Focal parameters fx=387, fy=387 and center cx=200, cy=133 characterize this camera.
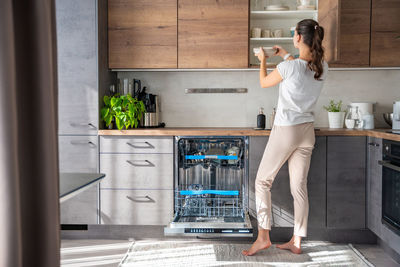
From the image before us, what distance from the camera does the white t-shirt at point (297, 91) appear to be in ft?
8.32

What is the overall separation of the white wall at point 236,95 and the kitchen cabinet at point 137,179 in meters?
0.67

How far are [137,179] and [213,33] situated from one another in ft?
4.42

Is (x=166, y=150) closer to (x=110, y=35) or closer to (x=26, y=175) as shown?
(x=110, y=35)

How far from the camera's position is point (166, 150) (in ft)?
9.77

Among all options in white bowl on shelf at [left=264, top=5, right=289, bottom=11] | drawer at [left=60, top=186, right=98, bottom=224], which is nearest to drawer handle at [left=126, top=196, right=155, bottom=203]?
drawer at [left=60, top=186, right=98, bottom=224]

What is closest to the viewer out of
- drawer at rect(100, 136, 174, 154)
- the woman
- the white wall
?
the woman

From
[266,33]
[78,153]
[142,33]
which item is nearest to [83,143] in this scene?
[78,153]

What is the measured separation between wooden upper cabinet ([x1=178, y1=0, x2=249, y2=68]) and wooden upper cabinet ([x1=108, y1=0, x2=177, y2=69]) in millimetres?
84

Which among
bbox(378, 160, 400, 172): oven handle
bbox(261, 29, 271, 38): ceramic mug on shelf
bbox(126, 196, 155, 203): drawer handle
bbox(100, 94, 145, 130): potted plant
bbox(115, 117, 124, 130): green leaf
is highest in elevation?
bbox(261, 29, 271, 38): ceramic mug on shelf

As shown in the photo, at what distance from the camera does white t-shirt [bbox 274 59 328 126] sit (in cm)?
254

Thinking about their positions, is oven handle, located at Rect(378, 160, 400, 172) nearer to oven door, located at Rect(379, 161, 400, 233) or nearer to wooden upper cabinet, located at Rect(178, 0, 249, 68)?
oven door, located at Rect(379, 161, 400, 233)

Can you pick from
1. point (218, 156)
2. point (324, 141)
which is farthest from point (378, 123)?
point (218, 156)

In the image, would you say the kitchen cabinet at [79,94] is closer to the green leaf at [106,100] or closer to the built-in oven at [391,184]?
the green leaf at [106,100]

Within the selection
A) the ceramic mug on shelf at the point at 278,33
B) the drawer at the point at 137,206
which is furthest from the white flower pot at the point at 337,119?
the drawer at the point at 137,206
